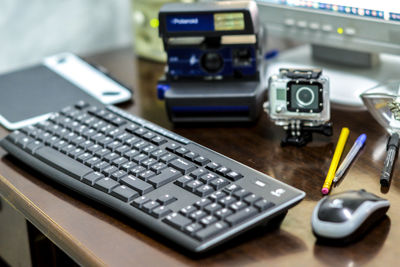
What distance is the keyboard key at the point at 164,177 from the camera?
Answer: 0.68m

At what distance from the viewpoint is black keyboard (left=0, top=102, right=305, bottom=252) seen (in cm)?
61

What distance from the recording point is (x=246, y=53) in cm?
90

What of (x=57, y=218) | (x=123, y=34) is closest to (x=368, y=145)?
(x=57, y=218)

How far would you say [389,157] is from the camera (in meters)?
0.75

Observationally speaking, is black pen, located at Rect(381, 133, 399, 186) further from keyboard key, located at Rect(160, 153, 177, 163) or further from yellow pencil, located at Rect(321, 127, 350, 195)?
keyboard key, located at Rect(160, 153, 177, 163)

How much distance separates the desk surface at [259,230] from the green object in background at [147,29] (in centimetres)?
23

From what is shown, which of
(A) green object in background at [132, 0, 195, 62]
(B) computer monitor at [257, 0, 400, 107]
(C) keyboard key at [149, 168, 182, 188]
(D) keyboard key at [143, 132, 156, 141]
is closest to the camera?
(C) keyboard key at [149, 168, 182, 188]

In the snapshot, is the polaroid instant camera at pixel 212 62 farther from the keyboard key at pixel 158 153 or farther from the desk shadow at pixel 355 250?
the desk shadow at pixel 355 250

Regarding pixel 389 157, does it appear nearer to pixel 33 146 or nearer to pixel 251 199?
pixel 251 199

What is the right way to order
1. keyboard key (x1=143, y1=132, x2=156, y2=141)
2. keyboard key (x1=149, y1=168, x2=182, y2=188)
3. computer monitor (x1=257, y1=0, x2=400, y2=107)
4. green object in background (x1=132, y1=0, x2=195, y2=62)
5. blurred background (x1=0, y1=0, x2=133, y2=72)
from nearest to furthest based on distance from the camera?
keyboard key (x1=149, y1=168, x2=182, y2=188) → keyboard key (x1=143, y1=132, x2=156, y2=141) → computer monitor (x1=257, y1=0, x2=400, y2=107) → green object in background (x1=132, y1=0, x2=195, y2=62) → blurred background (x1=0, y1=0, x2=133, y2=72)

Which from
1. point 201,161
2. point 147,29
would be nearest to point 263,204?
point 201,161

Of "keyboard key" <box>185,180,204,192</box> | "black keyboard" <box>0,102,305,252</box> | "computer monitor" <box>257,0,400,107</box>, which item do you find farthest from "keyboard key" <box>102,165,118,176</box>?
"computer monitor" <box>257,0,400,107</box>

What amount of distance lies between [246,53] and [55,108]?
32 cm

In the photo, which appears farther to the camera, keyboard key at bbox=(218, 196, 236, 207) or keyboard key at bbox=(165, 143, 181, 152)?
keyboard key at bbox=(165, 143, 181, 152)
